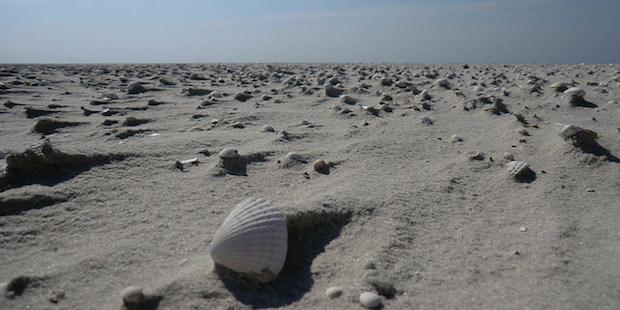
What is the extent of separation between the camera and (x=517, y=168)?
264 cm

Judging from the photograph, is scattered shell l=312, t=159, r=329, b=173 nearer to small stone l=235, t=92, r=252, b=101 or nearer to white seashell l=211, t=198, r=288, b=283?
white seashell l=211, t=198, r=288, b=283

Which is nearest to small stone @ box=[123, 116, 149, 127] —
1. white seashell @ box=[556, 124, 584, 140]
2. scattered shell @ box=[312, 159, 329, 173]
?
scattered shell @ box=[312, 159, 329, 173]

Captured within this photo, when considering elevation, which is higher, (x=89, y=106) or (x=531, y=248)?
(x=89, y=106)

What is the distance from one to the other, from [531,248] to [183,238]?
5.39 ft

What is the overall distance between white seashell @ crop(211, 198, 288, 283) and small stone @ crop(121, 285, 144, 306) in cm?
32

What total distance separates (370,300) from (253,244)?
53 cm

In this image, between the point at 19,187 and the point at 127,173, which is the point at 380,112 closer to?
the point at 127,173

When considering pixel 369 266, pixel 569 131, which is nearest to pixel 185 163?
pixel 369 266

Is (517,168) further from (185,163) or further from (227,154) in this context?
(185,163)

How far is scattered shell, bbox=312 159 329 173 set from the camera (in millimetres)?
2752

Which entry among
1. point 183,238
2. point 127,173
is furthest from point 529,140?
point 127,173

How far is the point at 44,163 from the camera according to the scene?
2.48 meters

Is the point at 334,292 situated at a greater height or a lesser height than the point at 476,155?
lesser

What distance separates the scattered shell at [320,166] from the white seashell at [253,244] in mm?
976
